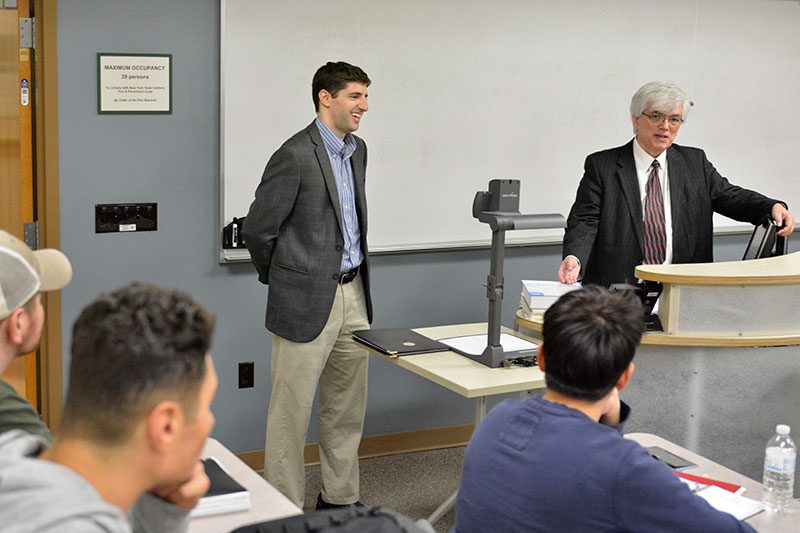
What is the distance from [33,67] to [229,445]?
1.79 metres

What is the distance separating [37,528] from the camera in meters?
0.99

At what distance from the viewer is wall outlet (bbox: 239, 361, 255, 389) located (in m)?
4.03

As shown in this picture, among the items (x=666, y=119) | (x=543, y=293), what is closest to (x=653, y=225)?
(x=666, y=119)

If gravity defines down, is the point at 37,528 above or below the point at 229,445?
above

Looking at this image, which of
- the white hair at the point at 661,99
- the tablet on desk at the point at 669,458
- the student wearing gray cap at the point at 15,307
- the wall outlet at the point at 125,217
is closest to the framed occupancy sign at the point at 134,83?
the wall outlet at the point at 125,217

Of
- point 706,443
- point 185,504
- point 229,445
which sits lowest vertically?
point 229,445

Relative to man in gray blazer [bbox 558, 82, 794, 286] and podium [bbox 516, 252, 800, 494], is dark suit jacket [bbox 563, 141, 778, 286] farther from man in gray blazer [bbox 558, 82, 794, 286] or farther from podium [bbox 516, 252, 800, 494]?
podium [bbox 516, 252, 800, 494]

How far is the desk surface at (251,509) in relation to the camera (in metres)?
1.93

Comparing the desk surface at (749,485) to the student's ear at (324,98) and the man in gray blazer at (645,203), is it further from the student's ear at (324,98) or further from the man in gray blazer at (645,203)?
the student's ear at (324,98)

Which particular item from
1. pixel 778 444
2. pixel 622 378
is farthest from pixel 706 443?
pixel 622 378

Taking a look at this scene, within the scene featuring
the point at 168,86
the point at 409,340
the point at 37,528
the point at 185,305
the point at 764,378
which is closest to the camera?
the point at 37,528

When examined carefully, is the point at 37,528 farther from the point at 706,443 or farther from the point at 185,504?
the point at 706,443

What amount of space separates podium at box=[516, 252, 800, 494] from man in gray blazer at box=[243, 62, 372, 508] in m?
1.10

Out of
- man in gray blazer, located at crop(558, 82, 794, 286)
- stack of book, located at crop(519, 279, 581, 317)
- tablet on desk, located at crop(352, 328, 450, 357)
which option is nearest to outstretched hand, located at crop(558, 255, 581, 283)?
stack of book, located at crop(519, 279, 581, 317)
